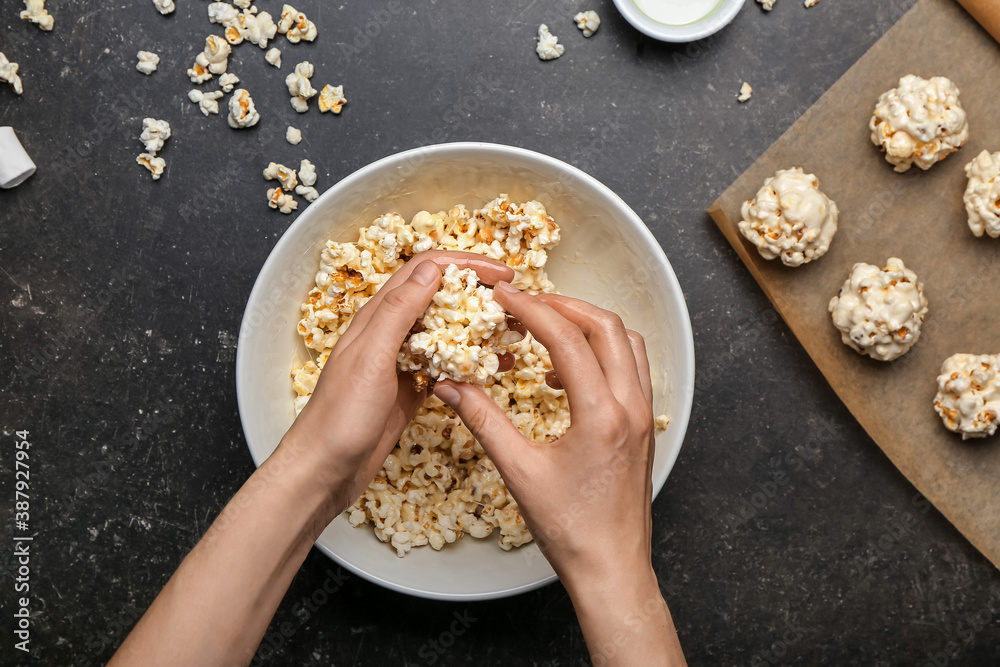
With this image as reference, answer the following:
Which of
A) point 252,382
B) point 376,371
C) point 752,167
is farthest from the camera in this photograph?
point 752,167

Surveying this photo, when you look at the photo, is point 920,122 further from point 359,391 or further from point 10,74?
point 10,74

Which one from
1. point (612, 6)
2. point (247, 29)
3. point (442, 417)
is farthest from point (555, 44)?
point (442, 417)

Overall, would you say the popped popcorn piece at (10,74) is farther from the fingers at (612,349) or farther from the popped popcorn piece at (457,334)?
the fingers at (612,349)

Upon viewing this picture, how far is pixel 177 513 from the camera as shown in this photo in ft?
6.41

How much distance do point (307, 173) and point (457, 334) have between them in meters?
0.78

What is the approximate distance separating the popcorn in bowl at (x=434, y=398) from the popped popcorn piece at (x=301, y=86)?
46 cm

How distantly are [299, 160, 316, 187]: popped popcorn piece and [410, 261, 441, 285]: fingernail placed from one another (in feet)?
2.15

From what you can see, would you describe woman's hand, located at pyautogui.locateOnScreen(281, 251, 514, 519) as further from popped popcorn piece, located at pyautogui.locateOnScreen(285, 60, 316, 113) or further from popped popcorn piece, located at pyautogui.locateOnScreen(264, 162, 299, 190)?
popped popcorn piece, located at pyautogui.locateOnScreen(285, 60, 316, 113)

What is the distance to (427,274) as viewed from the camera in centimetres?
141

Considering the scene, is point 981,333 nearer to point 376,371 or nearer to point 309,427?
point 376,371

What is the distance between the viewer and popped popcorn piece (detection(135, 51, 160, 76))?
75.5 inches

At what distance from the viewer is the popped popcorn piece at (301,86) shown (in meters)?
1.90

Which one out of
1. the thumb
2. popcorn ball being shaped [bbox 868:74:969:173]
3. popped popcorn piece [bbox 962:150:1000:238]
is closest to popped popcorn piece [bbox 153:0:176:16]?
the thumb

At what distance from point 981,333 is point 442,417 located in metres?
1.50
